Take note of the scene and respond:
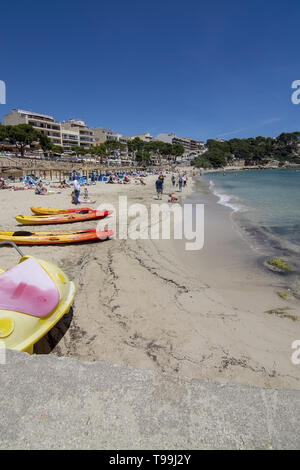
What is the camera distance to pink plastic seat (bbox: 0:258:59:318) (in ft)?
8.71

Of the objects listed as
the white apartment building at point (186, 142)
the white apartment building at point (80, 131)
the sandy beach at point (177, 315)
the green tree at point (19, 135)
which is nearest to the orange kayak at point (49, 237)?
the sandy beach at point (177, 315)

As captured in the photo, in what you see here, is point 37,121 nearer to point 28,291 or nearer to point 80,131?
point 80,131

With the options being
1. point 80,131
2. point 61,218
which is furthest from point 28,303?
point 80,131

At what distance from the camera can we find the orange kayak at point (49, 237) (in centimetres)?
697

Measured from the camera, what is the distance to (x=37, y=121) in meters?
68.9

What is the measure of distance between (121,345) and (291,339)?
2575 mm

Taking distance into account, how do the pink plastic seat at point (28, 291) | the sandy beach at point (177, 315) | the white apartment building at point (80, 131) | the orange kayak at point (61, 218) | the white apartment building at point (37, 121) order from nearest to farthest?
1. the pink plastic seat at point (28, 291)
2. the sandy beach at point (177, 315)
3. the orange kayak at point (61, 218)
4. the white apartment building at point (37, 121)
5. the white apartment building at point (80, 131)

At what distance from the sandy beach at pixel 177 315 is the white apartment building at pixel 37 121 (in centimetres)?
7784

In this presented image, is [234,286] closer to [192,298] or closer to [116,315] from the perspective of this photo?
[192,298]

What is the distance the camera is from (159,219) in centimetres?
1110

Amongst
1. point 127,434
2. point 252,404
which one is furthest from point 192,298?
point 127,434

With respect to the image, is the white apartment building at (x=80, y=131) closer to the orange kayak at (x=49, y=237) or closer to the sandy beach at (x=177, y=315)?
the orange kayak at (x=49, y=237)

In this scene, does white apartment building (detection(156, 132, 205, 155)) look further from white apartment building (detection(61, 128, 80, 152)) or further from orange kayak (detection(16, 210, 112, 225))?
orange kayak (detection(16, 210, 112, 225))

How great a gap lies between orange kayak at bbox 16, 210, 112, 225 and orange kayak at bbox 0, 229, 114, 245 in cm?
220
